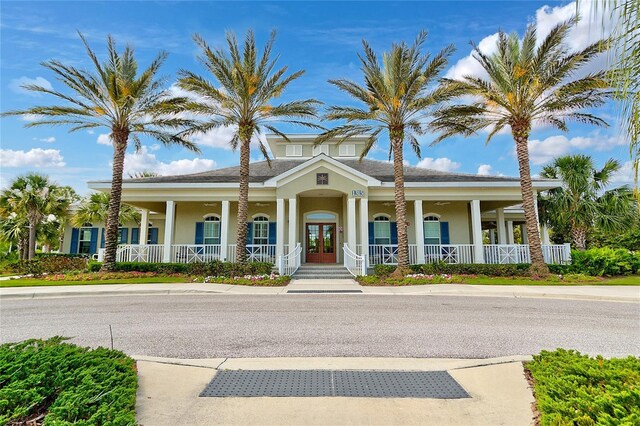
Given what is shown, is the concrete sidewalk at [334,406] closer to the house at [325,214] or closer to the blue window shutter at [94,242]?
the house at [325,214]

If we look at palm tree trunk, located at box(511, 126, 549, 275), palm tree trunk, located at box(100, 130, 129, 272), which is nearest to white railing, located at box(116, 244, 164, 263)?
palm tree trunk, located at box(100, 130, 129, 272)

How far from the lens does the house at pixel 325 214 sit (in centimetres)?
1820

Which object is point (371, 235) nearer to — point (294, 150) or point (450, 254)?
point (450, 254)

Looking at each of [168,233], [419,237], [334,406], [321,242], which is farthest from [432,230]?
[334,406]

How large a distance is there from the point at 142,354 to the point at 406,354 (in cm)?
414

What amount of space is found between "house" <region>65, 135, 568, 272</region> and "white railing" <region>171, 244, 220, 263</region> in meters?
0.06

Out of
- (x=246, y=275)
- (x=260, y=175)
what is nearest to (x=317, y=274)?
(x=246, y=275)

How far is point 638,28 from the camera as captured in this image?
3006 mm

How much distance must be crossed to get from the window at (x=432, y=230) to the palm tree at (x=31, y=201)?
23975 mm

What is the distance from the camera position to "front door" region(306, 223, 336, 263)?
20816mm

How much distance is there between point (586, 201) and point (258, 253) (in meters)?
19.5

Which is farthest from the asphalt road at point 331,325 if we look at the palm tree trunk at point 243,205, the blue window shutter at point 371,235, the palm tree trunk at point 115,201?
the blue window shutter at point 371,235

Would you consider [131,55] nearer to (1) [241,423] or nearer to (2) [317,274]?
(2) [317,274]

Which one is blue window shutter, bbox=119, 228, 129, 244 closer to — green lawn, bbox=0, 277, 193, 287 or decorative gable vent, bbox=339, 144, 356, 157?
green lawn, bbox=0, 277, 193, 287
